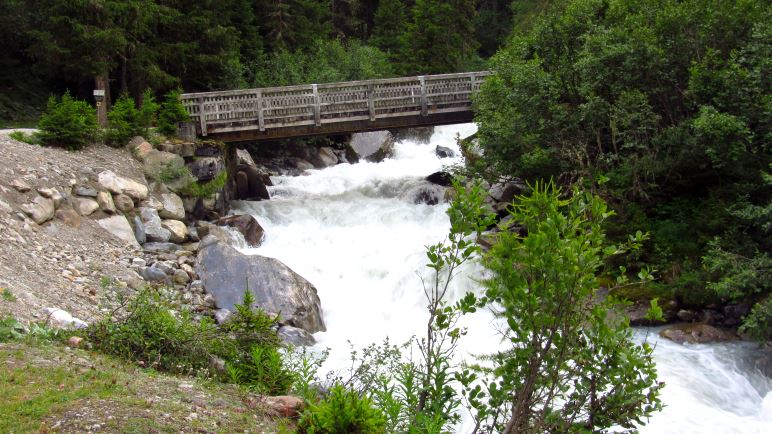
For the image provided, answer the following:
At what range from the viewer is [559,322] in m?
4.07

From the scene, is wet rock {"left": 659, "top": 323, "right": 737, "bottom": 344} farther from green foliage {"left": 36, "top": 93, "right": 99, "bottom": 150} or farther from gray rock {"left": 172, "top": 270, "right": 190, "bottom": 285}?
green foliage {"left": 36, "top": 93, "right": 99, "bottom": 150}

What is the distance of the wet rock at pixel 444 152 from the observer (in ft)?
92.0

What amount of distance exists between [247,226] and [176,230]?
212 cm

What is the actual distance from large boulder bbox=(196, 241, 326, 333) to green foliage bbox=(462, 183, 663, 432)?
8307mm

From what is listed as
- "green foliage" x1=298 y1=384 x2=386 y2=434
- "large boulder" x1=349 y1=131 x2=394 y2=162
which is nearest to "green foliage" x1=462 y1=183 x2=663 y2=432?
"green foliage" x1=298 y1=384 x2=386 y2=434

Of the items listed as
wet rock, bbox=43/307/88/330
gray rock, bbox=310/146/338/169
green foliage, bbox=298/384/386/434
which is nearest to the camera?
green foliage, bbox=298/384/386/434

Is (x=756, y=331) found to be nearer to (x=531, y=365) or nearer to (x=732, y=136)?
(x=732, y=136)

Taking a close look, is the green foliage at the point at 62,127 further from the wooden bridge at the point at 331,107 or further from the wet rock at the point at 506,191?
the wet rock at the point at 506,191

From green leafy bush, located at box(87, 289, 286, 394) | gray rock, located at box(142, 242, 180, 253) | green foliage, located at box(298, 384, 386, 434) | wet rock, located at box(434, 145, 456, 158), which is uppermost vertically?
wet rock, located at box(434, 145, 456, 158)

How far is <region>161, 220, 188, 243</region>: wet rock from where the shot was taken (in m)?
14.8

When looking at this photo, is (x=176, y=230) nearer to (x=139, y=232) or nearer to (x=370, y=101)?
(x=139, y=232)

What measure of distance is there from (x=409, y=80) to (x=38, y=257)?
39.9 ft

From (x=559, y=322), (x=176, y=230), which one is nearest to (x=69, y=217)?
(x=176, y=230)

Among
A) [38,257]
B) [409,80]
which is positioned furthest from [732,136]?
[38,257]
